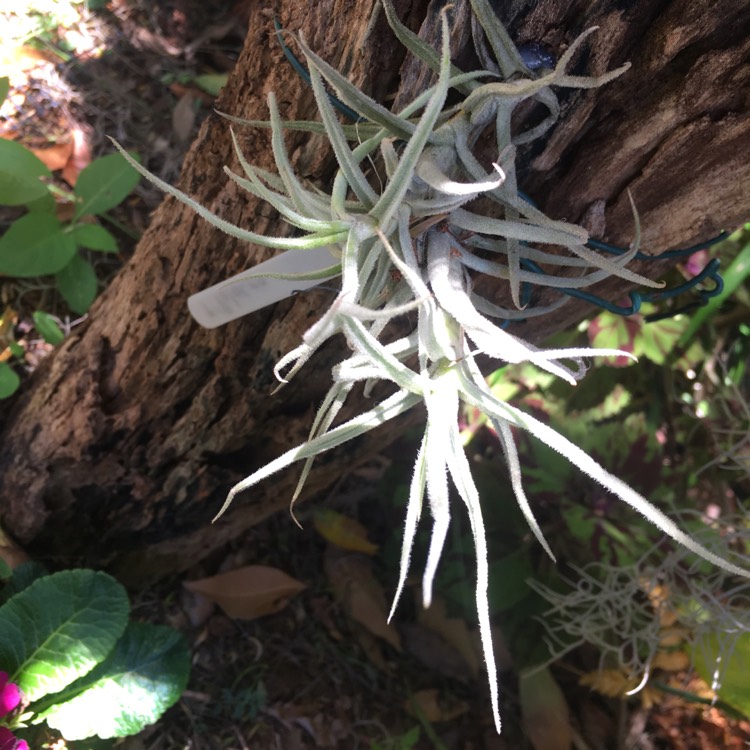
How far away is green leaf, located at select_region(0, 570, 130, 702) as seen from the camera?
905 mm

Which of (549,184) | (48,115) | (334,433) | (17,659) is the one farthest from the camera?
(48,115)

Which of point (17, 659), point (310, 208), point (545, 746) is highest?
point (310, 208)

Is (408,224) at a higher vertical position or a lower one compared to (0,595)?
higher

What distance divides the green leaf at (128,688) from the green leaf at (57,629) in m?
0.05

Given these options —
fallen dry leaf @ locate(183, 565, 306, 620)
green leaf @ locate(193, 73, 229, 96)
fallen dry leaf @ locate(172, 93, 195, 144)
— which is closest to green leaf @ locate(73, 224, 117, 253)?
fallen dry leaf @ locate(172, 93, 195, 144)

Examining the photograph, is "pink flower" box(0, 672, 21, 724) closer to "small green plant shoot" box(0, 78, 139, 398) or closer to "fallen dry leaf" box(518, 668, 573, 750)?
"small green plant shoot" box(0, 78, 139, 398)

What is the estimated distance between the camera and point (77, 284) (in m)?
1.17

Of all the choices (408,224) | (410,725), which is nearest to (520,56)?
(408,224)

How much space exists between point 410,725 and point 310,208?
3.49ft

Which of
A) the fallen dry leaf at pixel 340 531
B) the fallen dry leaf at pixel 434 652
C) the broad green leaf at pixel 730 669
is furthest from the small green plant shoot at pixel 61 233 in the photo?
the broad green leaf at pixel 730 669

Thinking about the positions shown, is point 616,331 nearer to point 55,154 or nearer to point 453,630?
point 453,630

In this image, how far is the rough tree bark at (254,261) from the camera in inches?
19.1

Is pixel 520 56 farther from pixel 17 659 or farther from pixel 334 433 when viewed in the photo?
pixel 17 659

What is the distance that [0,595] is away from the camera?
0.97m
